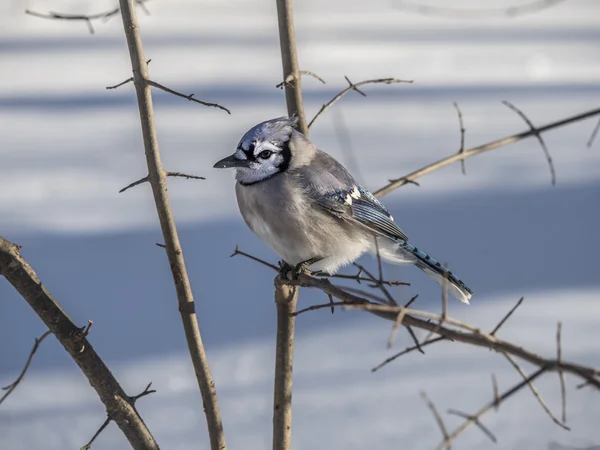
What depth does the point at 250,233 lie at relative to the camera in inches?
106

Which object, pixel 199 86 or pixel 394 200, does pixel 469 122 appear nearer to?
pixel 394 200

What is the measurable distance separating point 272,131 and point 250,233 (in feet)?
3.73

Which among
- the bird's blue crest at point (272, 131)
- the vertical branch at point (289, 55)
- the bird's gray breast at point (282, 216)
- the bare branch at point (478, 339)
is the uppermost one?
the vertical branch at point (289, 55)

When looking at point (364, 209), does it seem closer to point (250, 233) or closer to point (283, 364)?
point (283, 364)

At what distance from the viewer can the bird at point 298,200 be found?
5.38 feet

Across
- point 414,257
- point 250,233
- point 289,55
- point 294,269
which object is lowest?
point 250,233

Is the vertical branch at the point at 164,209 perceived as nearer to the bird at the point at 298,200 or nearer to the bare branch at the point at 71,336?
the bare branch at the point at 71,336

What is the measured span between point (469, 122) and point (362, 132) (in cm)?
40

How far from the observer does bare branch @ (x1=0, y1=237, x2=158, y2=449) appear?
1299 mm

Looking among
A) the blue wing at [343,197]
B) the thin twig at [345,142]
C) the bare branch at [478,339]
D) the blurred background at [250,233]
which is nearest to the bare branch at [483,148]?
the blue wing at [343,197]

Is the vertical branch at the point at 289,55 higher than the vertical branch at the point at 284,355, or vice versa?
the vertical branch at the point at 289,55

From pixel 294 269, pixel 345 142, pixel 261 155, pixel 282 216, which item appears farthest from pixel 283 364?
pixel 345 142

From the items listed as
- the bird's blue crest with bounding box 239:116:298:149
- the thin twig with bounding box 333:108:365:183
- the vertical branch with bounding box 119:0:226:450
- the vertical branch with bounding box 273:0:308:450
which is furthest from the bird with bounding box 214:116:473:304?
the thin twig with bounding box 333:108:365:183

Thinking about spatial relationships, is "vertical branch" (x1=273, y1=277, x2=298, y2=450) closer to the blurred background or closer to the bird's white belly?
the bird's white belly
